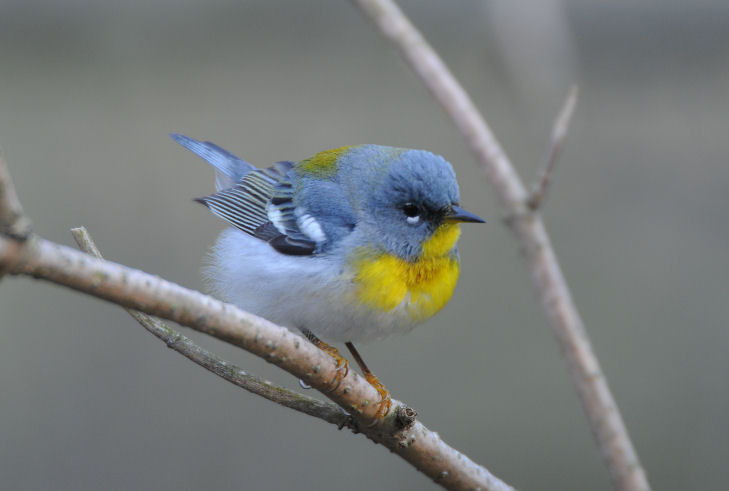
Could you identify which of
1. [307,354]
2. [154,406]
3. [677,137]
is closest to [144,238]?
[154,406]

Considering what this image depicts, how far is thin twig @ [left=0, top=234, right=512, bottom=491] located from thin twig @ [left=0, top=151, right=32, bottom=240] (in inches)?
0.6

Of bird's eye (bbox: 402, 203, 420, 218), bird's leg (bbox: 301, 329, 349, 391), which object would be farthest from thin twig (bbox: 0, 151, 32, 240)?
bird's eye (bbox: 402, 203, 420, 218)

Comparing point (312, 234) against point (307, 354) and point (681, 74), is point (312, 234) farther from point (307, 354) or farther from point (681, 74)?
point (681, 74)

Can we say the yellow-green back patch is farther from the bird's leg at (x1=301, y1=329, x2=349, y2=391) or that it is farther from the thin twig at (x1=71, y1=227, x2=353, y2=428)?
the thin twig at (x1=71, y1=227, x2=353, y2=428)

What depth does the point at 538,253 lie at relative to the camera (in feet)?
4.50

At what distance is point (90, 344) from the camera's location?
150 inches

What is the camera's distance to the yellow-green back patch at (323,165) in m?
2.82

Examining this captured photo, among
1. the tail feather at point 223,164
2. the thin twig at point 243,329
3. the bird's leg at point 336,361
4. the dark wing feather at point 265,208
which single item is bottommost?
the thin twig at point 243,329

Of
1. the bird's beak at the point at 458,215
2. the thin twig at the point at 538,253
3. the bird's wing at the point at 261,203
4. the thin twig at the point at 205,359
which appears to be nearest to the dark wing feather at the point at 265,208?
the bird's wing at the point at 261,203

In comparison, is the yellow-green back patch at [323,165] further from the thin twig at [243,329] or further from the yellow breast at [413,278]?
the thin twig at [243,329]

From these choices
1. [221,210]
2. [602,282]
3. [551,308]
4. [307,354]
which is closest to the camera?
[551,308]

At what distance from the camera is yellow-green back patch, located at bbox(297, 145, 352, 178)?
2818mm

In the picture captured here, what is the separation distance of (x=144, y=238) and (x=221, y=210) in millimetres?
1061

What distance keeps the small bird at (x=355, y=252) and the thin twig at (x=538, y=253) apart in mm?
860
